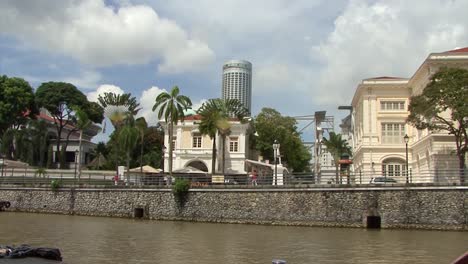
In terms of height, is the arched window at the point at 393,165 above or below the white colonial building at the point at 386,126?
below

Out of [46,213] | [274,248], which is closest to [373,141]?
[46,213]

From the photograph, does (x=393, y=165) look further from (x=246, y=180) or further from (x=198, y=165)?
(x=246, y=180)

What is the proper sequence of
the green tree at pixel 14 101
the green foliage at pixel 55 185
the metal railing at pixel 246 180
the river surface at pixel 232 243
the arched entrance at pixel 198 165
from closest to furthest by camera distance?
the river surface at pixel 232 243
the metal railing at pixel 246 180
the green foliage at pixel 55 185
the arched entrance at pixel 198 165
the green tree at pixel 14 101

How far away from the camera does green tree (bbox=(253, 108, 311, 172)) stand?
60438 millimetres

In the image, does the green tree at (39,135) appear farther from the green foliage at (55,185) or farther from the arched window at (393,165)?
the arched window at (393,165)

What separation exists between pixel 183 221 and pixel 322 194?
936 cm

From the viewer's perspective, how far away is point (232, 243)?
2152 cm

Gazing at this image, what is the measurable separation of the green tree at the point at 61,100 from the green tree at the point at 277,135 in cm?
2193

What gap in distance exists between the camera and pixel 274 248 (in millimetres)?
19984

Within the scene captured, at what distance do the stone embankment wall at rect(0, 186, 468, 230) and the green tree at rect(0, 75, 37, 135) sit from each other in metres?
23.3

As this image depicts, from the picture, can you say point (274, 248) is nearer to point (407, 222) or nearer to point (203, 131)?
point (407, 222)

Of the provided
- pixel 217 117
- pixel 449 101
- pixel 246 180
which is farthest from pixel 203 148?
pixel 449 101

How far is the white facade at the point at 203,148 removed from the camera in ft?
175

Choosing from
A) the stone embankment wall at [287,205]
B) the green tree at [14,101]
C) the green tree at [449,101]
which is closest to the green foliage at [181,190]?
the stone embankment wall at [287,205]
